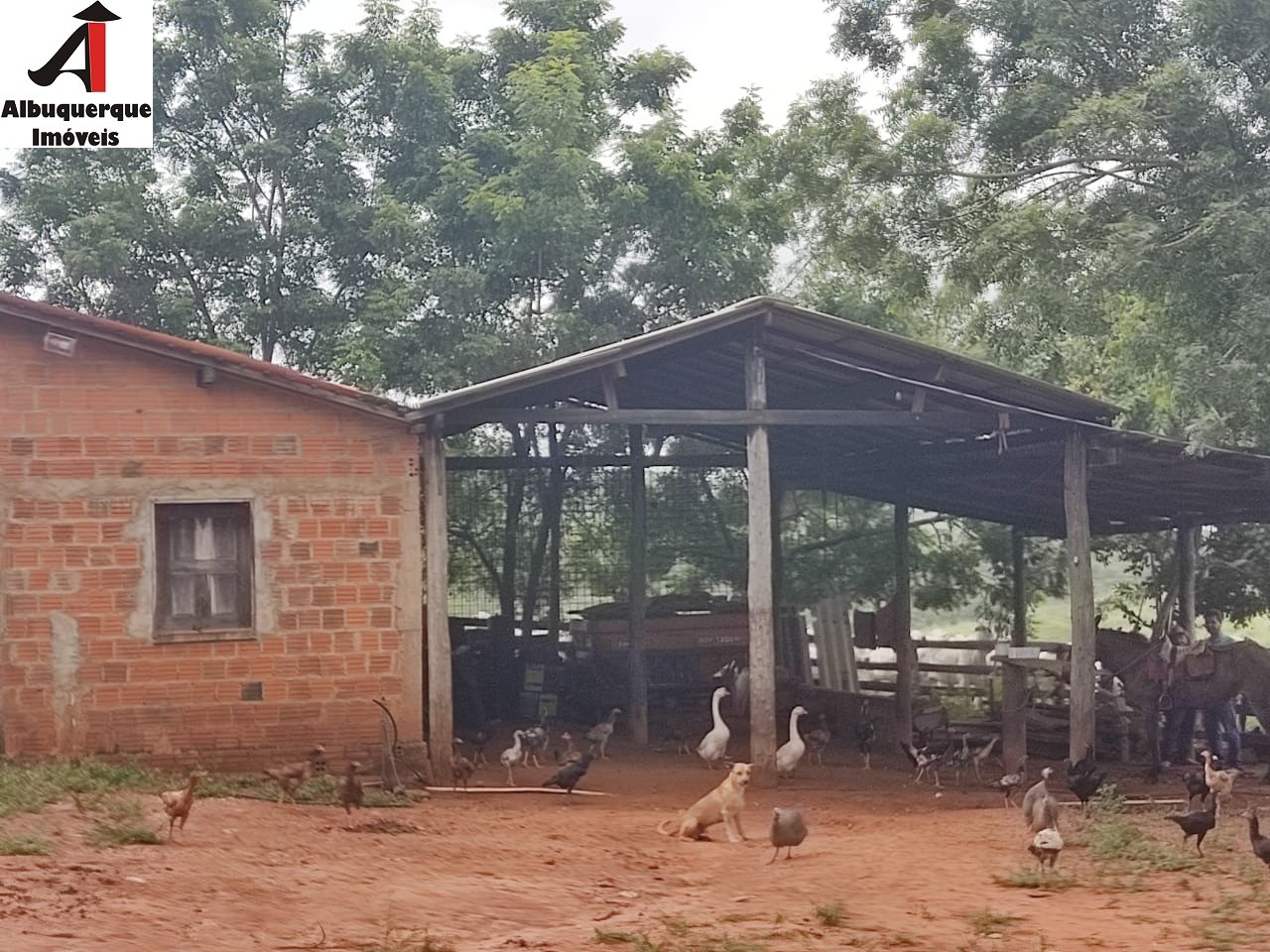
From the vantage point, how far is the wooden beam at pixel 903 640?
19.1 meters

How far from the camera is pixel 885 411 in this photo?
48.5 feet

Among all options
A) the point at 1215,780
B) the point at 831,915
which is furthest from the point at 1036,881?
the point at 1215,780

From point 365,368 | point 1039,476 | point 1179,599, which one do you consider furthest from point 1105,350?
point 365,368

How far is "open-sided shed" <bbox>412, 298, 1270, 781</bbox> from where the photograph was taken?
532 inches

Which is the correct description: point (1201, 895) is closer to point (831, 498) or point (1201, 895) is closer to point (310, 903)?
point (310, 903)

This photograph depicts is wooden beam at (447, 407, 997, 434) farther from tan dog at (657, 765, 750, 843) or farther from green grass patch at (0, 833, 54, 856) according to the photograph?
green grass patch at (0, 833, 54, 856)

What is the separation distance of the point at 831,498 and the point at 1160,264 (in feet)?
38.3

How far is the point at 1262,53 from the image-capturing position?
14.2 meters

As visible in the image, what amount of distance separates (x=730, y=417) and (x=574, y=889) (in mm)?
5608

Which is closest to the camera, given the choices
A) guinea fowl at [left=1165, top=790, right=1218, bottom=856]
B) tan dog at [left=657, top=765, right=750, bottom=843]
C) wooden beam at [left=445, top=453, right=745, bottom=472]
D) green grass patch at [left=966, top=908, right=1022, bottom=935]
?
green grass patch at [left=966, top=908, right=1022, bottom=935]

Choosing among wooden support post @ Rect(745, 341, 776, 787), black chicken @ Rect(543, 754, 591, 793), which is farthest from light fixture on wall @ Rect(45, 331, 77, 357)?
wooden support post @ Rect(745, 341, 776, 787)

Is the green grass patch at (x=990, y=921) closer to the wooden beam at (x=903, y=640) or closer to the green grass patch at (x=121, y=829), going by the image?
the green grass patch at (x=121, y=829)

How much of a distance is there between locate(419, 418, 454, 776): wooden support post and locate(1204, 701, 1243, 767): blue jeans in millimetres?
7923

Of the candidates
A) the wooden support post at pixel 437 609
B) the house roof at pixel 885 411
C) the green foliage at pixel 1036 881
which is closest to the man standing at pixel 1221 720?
the house roof at pixel 885 411
